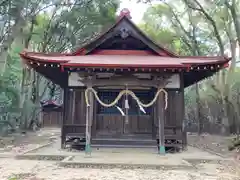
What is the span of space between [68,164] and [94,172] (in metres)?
1.03

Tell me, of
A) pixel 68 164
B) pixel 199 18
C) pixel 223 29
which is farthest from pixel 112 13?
pixel 68 164

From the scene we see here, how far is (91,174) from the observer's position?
253 inches

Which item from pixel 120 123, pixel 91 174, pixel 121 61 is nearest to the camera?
pixel 91 174

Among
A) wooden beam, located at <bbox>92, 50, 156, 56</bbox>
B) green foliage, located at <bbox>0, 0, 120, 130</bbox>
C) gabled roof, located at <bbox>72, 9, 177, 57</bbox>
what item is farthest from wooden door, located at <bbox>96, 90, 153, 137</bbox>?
green foliage, located at <bbox>0, 0, 120, 130</bbox>

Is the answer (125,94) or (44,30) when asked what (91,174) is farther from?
(44,30)

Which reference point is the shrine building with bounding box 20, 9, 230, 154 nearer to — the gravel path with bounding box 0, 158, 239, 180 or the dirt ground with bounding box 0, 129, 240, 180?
the dirt ground with bounding box 0, 129, 240, 180

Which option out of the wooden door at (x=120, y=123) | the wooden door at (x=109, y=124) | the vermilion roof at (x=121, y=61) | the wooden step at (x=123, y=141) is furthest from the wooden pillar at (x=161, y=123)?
the wooden door at (x=109, y=124)

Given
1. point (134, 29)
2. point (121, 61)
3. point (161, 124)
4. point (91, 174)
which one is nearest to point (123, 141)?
point (161, 124)

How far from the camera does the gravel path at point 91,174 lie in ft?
20.0

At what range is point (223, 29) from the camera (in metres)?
19.6

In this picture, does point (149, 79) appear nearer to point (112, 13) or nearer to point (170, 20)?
point (112, 13)

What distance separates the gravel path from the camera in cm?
611

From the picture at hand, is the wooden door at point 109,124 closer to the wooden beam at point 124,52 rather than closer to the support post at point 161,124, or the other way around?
the support post at point 161,124

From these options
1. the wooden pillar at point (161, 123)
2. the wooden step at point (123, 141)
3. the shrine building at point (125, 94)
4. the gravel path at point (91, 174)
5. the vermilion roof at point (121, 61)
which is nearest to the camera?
the gravel path at point (91, 174)
